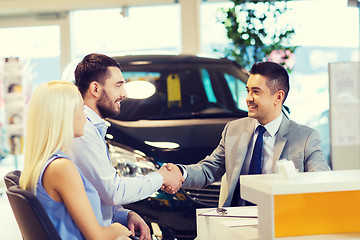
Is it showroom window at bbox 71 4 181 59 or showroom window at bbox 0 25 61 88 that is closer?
showroom window at bbox 71 4 181 59

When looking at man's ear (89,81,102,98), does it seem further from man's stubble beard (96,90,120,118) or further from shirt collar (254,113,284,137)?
shirt collar (254,113,284,137)

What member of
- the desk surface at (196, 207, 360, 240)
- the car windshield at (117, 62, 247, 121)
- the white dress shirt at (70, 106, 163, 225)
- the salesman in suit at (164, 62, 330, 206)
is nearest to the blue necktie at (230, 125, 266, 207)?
the salesman in suit at (164, 62, 330, 206)

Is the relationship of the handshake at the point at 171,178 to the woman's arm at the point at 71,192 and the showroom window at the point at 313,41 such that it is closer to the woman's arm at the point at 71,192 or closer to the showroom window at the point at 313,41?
the woman's arm at the point at 71,192

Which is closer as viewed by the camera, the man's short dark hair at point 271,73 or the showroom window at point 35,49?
the man's short dark hair at point 271,73

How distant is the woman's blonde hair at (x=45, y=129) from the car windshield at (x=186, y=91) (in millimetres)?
1911

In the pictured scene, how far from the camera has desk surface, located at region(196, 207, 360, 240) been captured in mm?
1438

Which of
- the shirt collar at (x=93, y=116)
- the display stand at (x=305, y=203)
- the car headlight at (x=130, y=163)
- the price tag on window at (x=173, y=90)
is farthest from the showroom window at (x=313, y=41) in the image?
the display stand at (x=305, y=203)

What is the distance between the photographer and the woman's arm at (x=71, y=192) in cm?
140

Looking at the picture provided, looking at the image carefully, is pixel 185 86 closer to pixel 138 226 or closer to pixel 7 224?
pixel 7 224

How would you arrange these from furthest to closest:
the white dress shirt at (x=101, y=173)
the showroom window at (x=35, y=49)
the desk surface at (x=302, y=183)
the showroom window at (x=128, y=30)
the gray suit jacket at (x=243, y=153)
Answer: the showroom window at (x=35, y=49) < the showroom window at (x=128, y=30) < the gray suit jacket at (x=243, y=153) < the white dress shirt at (x=101, y=173) < the desk surface at (x=302, y=183)

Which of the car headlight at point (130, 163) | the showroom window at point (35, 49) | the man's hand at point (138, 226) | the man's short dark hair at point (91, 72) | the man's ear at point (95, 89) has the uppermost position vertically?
the showroom window at point (35, 49)

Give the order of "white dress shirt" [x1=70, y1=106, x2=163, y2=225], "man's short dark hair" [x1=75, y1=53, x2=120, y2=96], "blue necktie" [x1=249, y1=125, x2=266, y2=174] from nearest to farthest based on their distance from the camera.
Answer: "white dress shirt" [x1=70, y1=106, x2=163, y2=225] → "man's short dark hair" [x1=75, y1=53, x2=120, y2=96] → "blue necktie" [x1=249, y1=125, x2=266, y2=174]

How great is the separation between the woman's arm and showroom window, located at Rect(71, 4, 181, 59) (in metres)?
5.99

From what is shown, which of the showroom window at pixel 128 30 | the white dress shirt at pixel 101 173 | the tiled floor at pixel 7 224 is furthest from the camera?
the showroom window at pixel 128 30
